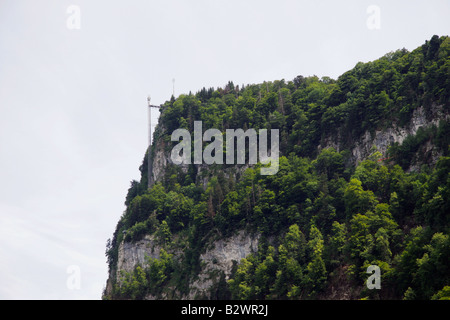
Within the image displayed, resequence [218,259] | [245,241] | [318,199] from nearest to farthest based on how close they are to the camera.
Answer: [318,199] → [245,241] → [218,259]

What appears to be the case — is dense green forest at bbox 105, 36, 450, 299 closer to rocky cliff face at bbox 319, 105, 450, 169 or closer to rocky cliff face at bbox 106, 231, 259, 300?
rocky cliff face at bbox 319, 105, 450, 169

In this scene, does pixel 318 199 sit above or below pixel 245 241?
above

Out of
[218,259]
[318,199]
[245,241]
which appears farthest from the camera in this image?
[218,259]

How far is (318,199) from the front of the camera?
87500 mm

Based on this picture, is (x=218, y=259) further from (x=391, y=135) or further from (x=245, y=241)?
(x=391, y=135)

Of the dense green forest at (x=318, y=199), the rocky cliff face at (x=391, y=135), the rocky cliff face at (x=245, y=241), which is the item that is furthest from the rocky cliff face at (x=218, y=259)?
the rocky cliff face at (x=391, y=135)

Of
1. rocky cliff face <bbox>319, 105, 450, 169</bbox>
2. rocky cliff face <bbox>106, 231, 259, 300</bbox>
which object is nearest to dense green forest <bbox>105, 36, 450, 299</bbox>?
rocky cliff face <bbox>319, 105, 450, 169</bbox>

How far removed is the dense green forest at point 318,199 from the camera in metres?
69.2

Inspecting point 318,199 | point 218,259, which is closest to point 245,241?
point 218,259

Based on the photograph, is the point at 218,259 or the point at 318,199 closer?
the point at 318,199

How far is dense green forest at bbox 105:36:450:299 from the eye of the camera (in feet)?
227

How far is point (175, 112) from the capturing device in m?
128
